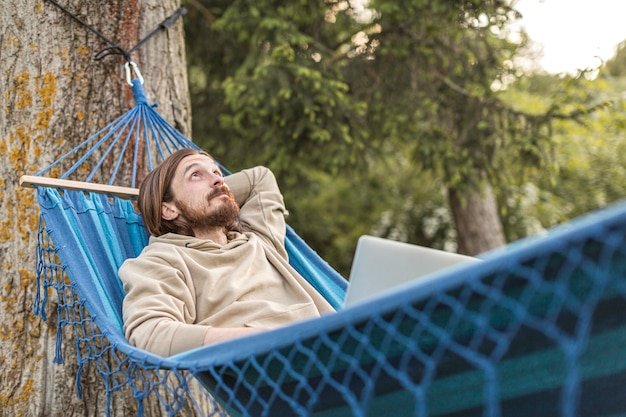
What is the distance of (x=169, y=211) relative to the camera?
2.06 m

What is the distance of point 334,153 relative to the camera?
4.03 m

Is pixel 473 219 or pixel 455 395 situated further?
pixel 473 219

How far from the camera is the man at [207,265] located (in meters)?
1.61

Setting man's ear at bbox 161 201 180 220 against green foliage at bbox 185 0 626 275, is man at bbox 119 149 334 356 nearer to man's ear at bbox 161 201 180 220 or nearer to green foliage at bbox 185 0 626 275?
man's ear at bbox 161 201 180 220

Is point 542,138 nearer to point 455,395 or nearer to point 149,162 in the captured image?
point 149,162

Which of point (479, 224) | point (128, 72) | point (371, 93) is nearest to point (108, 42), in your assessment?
point (128, 72)

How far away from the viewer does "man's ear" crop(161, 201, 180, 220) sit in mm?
2055

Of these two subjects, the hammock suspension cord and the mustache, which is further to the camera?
the hammock suspension cord

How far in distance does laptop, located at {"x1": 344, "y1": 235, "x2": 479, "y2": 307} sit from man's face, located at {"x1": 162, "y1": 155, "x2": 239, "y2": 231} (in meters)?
0.71

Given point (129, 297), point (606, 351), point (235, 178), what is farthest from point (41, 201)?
point (606, 351)

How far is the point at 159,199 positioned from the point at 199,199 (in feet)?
0.40

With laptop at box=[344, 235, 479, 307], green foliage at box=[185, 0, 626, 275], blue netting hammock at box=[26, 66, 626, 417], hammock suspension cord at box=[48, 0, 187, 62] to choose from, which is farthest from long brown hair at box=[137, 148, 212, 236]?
green foliage at box=[185, 0, 626, 275]

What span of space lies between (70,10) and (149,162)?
1.96ft

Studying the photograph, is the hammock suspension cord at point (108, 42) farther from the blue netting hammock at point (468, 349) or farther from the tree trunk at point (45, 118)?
the blue netting hammock at point (468, 349)
